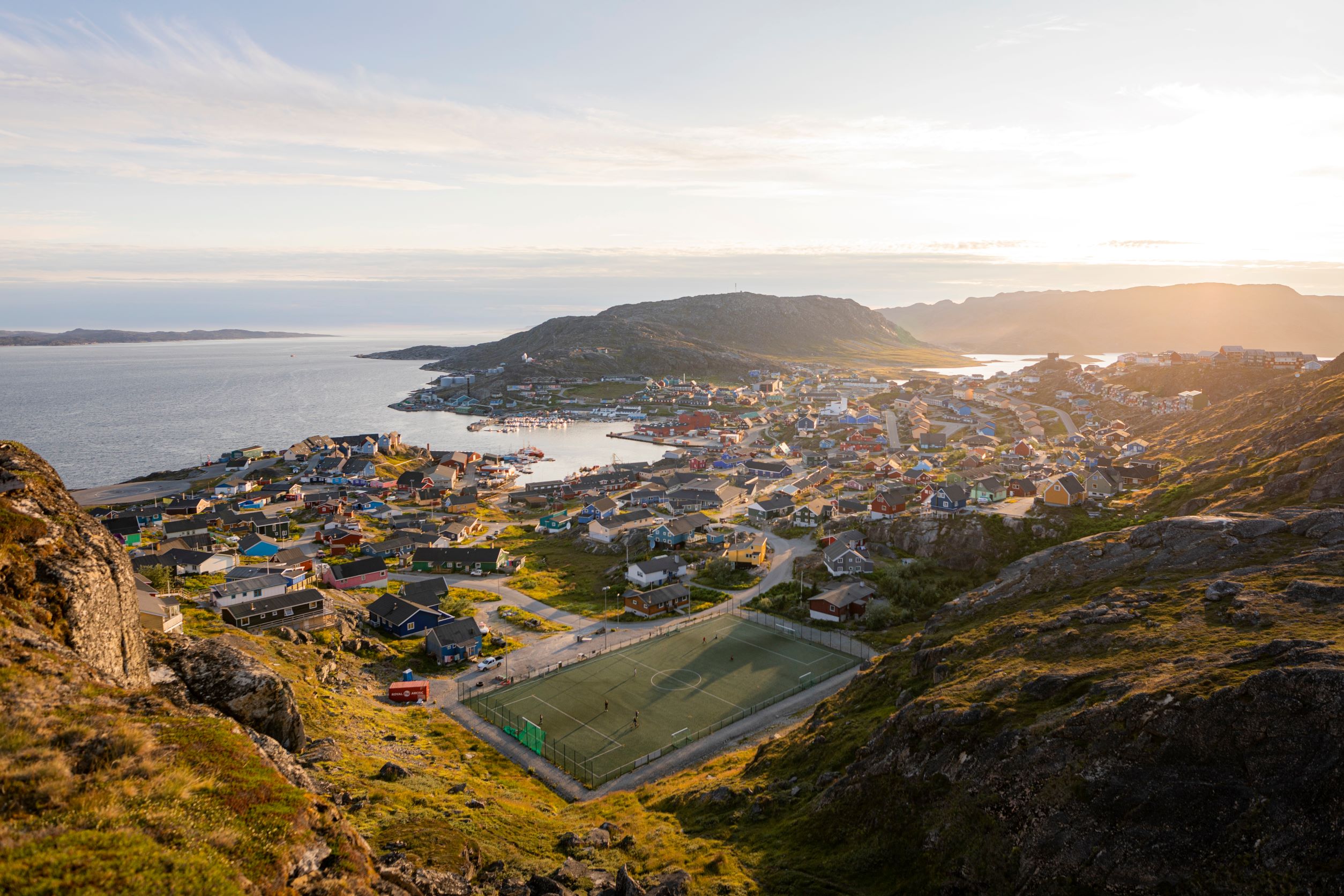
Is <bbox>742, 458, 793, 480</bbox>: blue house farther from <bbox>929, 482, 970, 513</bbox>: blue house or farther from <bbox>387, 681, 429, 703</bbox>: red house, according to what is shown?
<bbox>387, 681, 429, 703</bbox>: red house

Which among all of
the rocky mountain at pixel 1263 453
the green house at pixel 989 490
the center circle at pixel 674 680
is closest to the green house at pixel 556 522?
the center circle at pixel 674 680

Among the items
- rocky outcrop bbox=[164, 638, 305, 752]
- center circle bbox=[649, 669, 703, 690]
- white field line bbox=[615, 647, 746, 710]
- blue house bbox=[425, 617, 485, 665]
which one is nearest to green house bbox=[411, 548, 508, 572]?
blue house bbox=[425, 617, 485, 665]

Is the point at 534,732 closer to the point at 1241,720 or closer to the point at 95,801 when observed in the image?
the point at 95,801

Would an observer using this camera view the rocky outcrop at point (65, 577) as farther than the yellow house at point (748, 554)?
No

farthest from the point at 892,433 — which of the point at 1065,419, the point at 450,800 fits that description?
the point at 450,800

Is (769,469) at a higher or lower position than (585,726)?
higher

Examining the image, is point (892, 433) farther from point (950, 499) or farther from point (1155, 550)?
point (1155, 550)

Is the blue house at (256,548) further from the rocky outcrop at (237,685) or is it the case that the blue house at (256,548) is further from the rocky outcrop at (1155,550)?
the rocky outcrop at (1155,550)
